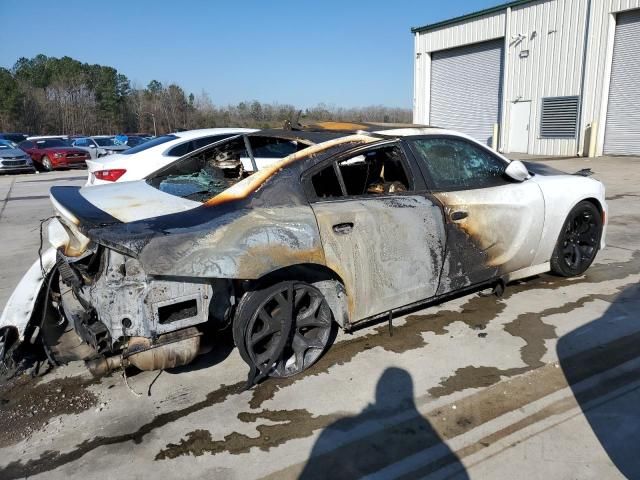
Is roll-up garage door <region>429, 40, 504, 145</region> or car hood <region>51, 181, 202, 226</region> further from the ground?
roll-up garage door <region>429, 40, 504, 145</region>

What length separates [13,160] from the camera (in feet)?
64.4

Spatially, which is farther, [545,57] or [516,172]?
[545,57]

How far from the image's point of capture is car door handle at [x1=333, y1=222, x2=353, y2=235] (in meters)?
3.24

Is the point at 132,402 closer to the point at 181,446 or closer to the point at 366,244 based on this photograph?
the point at 181,446

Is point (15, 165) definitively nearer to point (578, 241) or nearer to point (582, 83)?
point (578, 241)

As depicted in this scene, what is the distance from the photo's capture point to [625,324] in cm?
398

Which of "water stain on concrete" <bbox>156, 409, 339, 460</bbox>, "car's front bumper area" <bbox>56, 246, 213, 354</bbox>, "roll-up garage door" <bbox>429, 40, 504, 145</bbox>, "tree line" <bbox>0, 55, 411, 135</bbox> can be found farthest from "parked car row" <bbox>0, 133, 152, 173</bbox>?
"tree line" <bbox>0, 55, 411, 135</bbox>

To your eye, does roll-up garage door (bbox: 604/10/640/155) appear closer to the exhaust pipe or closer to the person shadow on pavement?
the person shadow on pavement

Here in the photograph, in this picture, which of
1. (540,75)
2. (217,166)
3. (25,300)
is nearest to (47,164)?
(217,166)

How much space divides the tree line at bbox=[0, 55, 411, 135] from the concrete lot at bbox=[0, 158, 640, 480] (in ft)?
163

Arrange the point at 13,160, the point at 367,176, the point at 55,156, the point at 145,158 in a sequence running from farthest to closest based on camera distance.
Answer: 1. the point at 55,156
2. the point at 13,160
3. the point at 145,158
4. the point at 367,176

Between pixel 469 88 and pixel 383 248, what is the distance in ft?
85.4

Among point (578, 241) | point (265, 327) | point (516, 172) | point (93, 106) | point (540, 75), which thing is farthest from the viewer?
point (93, 106)

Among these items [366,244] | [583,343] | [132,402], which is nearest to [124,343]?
[132,402]
